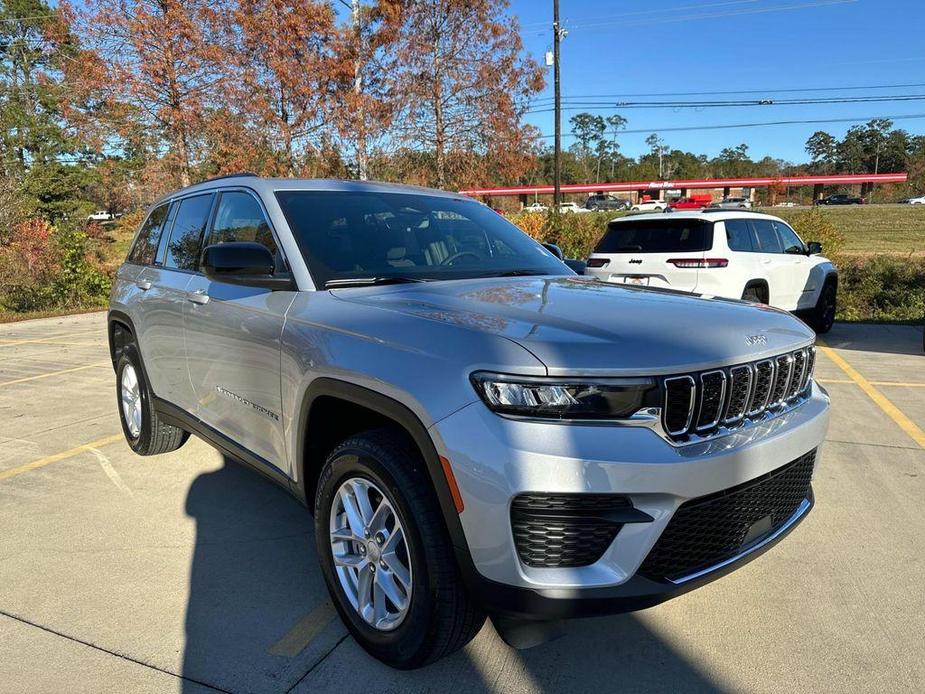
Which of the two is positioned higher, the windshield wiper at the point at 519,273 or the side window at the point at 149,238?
the side window at the point at 149,238

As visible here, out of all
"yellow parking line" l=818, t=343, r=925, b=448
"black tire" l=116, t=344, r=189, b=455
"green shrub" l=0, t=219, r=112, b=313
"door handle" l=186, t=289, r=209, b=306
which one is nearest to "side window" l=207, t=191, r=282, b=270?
"door handle" l=186, t=289, r=209, b=306

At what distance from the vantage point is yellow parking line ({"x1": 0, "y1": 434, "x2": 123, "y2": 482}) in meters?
4.54

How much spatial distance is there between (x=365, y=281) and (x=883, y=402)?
17.8 feet

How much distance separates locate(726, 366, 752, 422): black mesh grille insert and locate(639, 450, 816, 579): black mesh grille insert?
234 millimetres

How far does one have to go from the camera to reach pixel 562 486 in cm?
189

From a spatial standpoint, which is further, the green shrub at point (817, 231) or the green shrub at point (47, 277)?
the green shrub at point (817, 231)

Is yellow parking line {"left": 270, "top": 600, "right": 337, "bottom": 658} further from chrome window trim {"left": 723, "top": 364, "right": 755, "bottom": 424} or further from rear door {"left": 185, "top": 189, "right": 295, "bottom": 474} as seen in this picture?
chrome window trim {"left": 723, "top": 364, "right": 755, "bottom": 424}

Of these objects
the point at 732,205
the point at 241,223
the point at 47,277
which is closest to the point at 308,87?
the point at 47,277

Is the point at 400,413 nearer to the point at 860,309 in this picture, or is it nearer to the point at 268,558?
the point at 268,558

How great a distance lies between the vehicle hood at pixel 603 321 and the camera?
203 cm


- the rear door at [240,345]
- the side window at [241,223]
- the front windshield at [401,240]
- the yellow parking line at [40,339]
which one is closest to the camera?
the rear door at [240,345]

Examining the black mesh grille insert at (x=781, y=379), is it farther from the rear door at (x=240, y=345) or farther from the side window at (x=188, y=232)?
the side window at (x=188, y=232)

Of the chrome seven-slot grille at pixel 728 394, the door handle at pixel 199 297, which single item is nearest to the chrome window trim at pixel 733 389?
the chrome seven-slot grille at pixel 728 394

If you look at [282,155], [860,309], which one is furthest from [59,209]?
[860,309]
